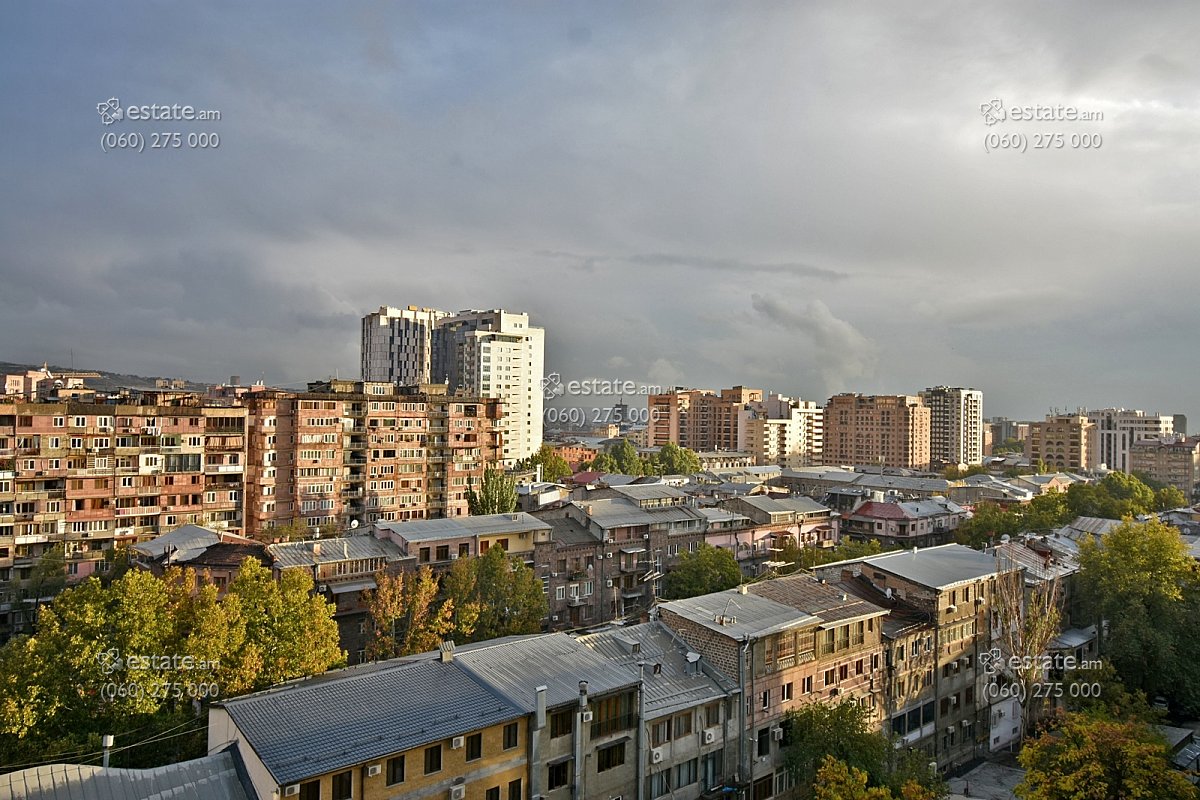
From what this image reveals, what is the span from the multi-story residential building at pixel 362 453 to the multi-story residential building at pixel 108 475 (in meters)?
2.81

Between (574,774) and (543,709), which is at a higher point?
(543,709)

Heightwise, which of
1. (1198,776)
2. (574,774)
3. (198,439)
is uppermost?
(198,439)

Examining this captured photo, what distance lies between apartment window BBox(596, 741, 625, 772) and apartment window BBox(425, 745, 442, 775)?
16.8 ft

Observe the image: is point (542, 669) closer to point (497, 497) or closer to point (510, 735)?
point (510, 735)

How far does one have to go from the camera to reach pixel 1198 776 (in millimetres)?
25953

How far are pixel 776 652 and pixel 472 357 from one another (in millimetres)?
108380

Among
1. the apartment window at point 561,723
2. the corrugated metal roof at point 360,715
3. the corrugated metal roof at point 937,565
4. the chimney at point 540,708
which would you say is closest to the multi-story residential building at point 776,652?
the corrugated metal roof at point 937,565

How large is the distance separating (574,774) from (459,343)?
12052 centimetres

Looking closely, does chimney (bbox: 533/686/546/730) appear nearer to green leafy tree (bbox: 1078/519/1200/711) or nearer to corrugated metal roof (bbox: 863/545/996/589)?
corrugated metal roof (bbox: 863/545/996/589)

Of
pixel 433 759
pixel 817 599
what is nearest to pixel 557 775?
pixel 433 759

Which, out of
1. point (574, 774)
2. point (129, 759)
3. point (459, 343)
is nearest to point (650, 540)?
point (574, 774)

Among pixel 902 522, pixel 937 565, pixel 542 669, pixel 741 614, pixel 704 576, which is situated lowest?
pixel 902 522

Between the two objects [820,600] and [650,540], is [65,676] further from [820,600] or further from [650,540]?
[650,540]

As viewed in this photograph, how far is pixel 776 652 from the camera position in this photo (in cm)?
2695
